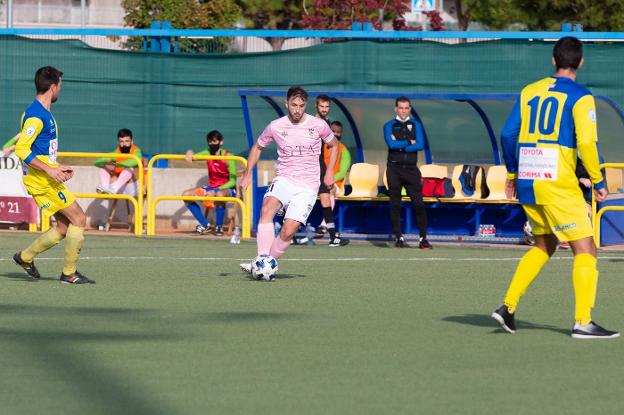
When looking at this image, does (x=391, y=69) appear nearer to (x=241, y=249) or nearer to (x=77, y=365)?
(x=241, y=249)

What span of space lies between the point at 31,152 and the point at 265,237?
2309mm

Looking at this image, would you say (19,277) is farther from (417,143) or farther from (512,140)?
(417,143)

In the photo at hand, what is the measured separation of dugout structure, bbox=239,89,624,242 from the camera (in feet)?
62.4

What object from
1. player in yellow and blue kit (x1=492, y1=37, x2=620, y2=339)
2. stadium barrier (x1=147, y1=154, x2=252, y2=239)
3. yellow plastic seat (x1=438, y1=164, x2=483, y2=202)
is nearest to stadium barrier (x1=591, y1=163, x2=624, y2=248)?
yellow plastic seat (x1=438, y1=164, x2=483, y2=202)

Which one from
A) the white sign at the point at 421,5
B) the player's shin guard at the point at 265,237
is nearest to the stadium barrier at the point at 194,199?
the player's shin guard at the point at 265,237

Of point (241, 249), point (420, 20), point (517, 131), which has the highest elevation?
point (420, 20)

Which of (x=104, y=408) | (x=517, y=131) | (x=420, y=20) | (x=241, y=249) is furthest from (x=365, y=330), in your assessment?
(x=420, y=20)

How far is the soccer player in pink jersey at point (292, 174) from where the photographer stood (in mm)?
13156

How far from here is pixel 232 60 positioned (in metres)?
21.2

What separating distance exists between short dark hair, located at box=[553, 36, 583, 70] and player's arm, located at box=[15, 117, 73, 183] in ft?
14.7

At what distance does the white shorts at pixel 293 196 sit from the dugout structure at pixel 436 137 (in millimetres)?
5359

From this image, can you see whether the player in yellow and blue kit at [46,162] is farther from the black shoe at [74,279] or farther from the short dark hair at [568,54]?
the short dark hair at [568,54]

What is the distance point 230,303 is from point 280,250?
2016mm

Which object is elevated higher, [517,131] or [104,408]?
[517,131]
